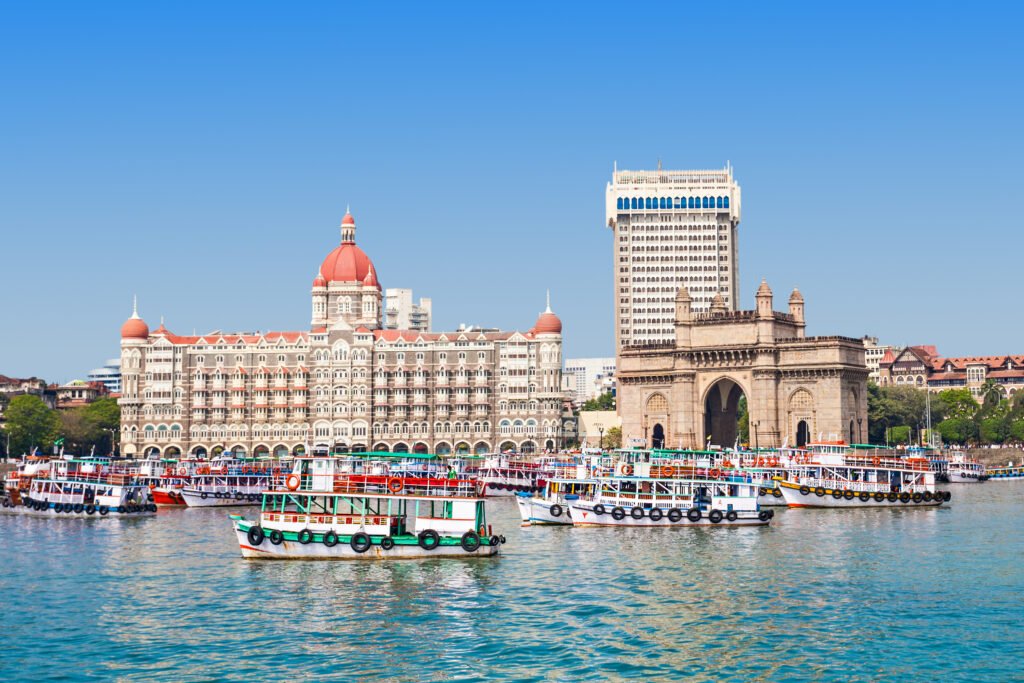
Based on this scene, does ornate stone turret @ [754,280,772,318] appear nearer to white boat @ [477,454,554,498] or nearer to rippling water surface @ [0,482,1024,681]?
white boat @ [477,454,554,498]

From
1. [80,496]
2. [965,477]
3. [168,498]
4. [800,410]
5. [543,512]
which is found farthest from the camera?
[965,477]

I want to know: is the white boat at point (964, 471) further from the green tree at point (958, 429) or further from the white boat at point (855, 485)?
the white boat at point (855, 485)

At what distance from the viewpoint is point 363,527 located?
6706 centimetres

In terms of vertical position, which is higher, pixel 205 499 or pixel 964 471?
Result: pixel 964 471

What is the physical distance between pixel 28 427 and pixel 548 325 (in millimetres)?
72961

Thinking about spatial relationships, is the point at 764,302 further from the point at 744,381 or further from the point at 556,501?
the point at 556,501

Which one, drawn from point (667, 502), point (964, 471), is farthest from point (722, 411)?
point (667, 502)

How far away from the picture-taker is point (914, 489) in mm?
107188

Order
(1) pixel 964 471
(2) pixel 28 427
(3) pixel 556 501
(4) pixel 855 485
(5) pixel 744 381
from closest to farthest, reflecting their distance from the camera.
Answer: (3) pixel 556 501, (4) pixel 855 485, (1) pixel 964 471, (5) pixel 744 381, (2) pixel 28 427

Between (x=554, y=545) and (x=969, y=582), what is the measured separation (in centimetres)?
2380

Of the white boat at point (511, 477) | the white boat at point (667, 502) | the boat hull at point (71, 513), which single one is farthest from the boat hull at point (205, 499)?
the white boat at point (667, 502)

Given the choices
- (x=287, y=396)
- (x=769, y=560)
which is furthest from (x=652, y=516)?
(x=287, y=396)

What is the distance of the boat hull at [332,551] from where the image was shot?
66312 mm

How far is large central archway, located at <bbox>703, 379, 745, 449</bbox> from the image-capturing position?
165 meters
